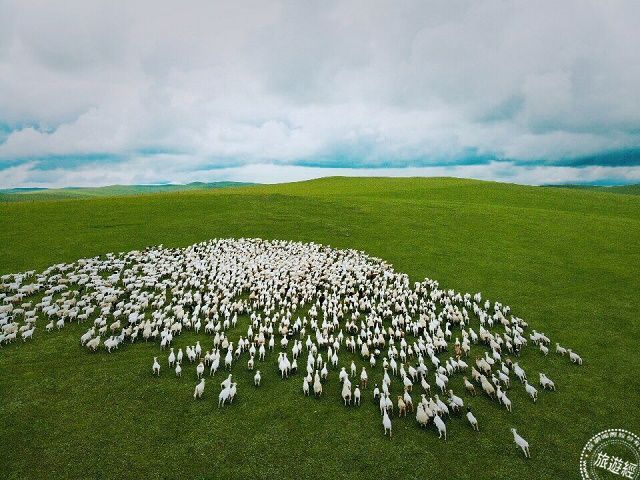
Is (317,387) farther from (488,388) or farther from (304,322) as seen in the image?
(488,388)

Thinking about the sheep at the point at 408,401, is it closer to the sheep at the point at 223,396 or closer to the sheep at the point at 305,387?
the sheep at the point at 305,387

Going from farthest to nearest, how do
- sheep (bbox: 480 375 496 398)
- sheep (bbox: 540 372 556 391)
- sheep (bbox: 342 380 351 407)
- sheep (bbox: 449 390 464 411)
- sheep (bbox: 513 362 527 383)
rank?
sheep (bbox: 513 362 527 383), sheep (bbox: 540 372 556 391), sheep (bbox: 480 375 496 398), sheep (bbox: 342 380 351 407), sheep (bbox: 449 390 464 411)

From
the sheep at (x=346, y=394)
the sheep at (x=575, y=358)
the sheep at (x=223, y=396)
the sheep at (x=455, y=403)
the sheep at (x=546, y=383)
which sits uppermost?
the sheep at (x=223, y=396)

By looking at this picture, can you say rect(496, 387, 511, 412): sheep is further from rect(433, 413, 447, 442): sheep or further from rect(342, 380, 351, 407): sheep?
rect(342, 380, 351, 407): sheep

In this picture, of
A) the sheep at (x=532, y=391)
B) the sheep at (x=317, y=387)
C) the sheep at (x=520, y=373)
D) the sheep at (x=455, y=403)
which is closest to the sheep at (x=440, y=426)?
the sheep at (x=455, y=403)

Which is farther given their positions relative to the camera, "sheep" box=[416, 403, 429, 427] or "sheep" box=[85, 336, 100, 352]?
"sheep" box=[85, 336, 100, 352]

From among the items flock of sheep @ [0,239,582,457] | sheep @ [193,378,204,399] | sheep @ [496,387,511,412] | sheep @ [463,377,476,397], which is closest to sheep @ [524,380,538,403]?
flock of sheep @ [0,239,582,457]

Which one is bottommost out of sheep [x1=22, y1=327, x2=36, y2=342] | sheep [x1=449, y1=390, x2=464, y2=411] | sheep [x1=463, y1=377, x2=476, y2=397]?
sheep [x1=463, y1=377, x2=476, y2=397]

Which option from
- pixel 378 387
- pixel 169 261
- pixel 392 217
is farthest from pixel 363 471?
pixel 392 217

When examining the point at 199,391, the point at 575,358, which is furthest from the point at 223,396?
the point at 575,358
